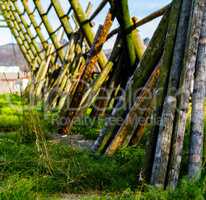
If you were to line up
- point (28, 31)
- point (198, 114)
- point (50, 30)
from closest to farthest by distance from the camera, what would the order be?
point (198, 114), point (50, 30), point (28, 31)

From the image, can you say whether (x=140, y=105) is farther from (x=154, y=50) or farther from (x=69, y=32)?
(x=69, y=32)

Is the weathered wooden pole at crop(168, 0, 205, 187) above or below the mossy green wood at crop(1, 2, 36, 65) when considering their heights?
below

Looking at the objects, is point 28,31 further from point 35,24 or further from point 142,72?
point 142,72

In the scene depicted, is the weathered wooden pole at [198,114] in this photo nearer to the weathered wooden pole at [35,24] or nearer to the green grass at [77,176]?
the green grass at [77,176]

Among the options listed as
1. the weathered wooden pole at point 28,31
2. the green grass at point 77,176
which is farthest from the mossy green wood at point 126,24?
the weathered wooden pole at point 28,31

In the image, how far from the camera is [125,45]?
6.79 m

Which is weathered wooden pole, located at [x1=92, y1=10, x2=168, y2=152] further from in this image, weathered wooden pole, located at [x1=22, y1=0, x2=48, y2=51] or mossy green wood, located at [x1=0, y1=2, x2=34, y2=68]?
mossy green wood, located at [x1=0, y1=2, x2=34, y2=68]

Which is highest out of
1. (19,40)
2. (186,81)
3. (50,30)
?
(19,40)

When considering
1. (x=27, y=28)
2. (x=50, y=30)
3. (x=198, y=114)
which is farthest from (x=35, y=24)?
(x=198, y=114)

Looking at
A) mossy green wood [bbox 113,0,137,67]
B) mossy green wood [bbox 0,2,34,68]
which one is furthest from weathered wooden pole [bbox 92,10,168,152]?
mossy green wood [bbox 0,2,34,68]

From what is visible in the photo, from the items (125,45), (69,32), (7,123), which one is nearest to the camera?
(125,45)

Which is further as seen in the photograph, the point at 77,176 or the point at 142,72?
the point at 142,72

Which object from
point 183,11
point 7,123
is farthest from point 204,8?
point 7,123

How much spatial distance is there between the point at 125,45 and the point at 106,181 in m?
A: 2.99
